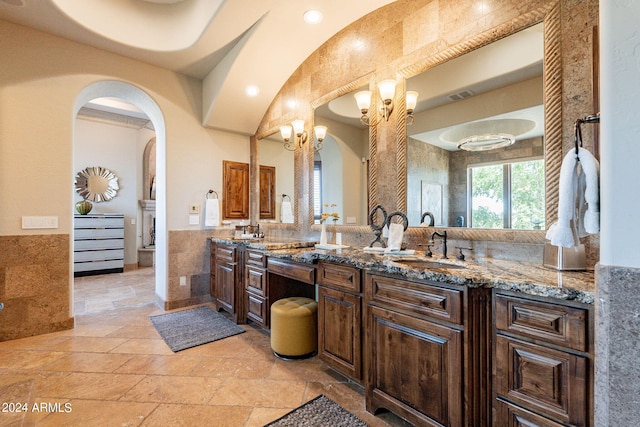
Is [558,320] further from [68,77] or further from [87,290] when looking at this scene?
[87,290]

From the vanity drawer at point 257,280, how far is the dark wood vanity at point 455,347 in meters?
0.84

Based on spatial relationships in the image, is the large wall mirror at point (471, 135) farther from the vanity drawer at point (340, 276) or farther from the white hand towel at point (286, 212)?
the white hand towel at point (286, 212)

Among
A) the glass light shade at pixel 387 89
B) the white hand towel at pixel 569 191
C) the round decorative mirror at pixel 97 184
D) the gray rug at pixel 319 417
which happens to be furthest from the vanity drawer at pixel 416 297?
the round decorative mirror at pixel 97 184

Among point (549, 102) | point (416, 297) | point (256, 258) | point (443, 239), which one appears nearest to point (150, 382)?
point (256, 258)

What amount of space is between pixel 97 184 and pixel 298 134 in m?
5.25

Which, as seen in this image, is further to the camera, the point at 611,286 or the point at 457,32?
the point at 457,32

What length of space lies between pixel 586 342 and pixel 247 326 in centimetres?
286

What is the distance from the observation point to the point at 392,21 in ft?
8.39

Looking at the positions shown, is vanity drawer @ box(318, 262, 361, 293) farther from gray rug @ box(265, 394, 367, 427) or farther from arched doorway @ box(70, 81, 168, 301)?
arched doorway @ box(70, 81, 168, 301)

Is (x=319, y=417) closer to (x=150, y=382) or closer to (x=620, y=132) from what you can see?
(x=150, y=382)

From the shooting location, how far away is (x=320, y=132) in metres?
3.28

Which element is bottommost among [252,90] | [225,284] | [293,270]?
[225,284]

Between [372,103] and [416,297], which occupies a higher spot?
[372,103]

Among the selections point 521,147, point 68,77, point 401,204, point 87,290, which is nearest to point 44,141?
point 68,77
